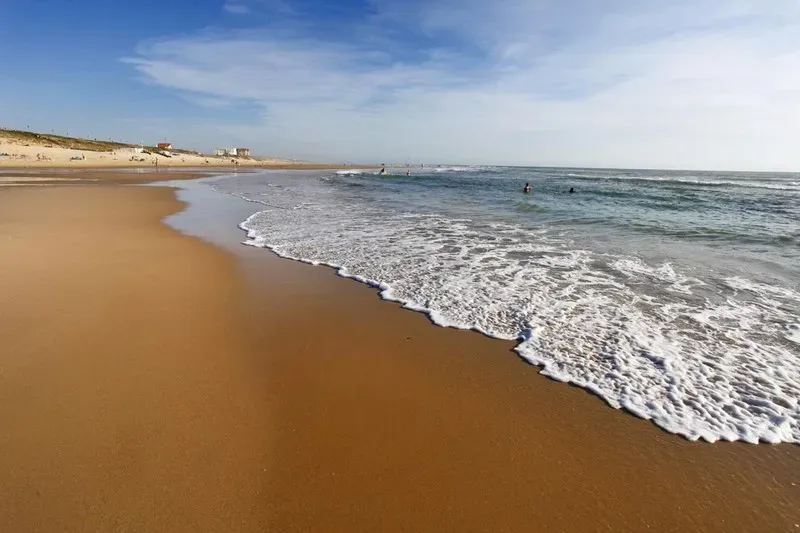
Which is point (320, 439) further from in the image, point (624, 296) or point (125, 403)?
point (624, 296)

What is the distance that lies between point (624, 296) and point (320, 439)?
4919mm

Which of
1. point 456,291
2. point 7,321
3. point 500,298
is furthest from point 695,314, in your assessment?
point 7,321

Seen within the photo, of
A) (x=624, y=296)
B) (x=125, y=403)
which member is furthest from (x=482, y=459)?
(x=624, y=296)

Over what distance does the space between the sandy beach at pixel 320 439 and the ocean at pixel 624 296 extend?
1.29 ft

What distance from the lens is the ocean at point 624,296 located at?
3461 millimetres

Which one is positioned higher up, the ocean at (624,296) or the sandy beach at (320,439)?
the ocean at (624,296)

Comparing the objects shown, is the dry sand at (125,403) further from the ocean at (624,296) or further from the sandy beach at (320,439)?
the ocean at (624,296)

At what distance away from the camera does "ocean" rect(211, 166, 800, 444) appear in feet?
11.4

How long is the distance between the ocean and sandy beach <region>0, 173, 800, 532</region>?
39cm

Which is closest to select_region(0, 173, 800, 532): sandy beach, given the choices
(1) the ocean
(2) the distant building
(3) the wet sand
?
(3) the wet sand

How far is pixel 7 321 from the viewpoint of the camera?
175 inches

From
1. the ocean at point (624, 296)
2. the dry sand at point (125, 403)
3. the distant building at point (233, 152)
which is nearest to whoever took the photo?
the dry sand at point (125, 403)

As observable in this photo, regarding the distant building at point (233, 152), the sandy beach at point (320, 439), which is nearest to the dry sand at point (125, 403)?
the sandy beach at point (320, 439)

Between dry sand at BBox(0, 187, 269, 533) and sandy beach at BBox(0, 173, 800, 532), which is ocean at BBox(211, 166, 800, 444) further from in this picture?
dry sand at BBox(0, 187, 269, 533)
